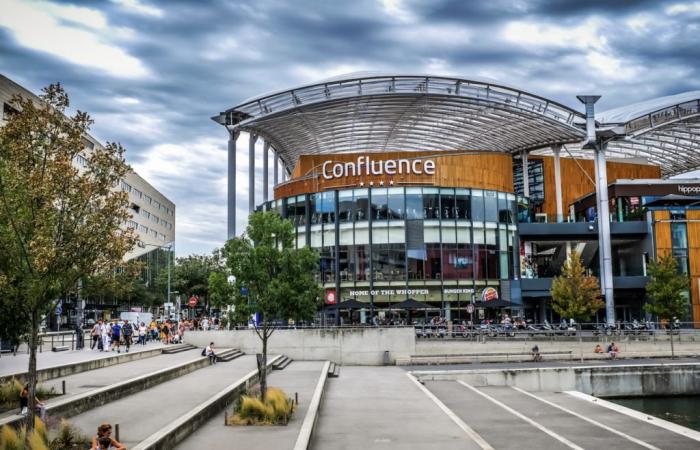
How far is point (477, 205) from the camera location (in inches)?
2283

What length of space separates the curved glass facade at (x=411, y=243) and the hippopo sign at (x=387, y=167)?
1636mm

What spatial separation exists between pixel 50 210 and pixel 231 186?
5151 cm

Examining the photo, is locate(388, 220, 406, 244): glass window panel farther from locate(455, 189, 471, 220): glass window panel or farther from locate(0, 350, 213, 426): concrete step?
locate(0, 350, 213, 426): concrete step

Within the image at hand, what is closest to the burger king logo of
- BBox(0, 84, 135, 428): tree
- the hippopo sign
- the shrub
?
the hippopo sign

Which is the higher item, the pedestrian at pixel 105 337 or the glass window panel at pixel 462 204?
the glass window panel at pixel 462 204

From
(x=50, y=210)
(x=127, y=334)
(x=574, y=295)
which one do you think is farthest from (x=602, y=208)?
(x=50, y=210)

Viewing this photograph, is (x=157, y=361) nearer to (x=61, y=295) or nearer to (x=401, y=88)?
(x=61, y=295)

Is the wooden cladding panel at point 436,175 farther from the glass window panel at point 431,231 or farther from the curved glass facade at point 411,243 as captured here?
the glass window panel at point 431,231

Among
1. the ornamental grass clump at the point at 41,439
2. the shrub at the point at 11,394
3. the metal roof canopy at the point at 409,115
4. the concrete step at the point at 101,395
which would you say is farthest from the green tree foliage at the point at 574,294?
the ornamental grass clump at the point at 41,439

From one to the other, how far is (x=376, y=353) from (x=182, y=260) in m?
65.7

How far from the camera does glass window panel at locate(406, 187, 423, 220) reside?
5647cm

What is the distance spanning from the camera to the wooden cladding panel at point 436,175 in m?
57.7

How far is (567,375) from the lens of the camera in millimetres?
34031

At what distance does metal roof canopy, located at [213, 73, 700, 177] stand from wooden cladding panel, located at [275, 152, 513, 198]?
4307mm
